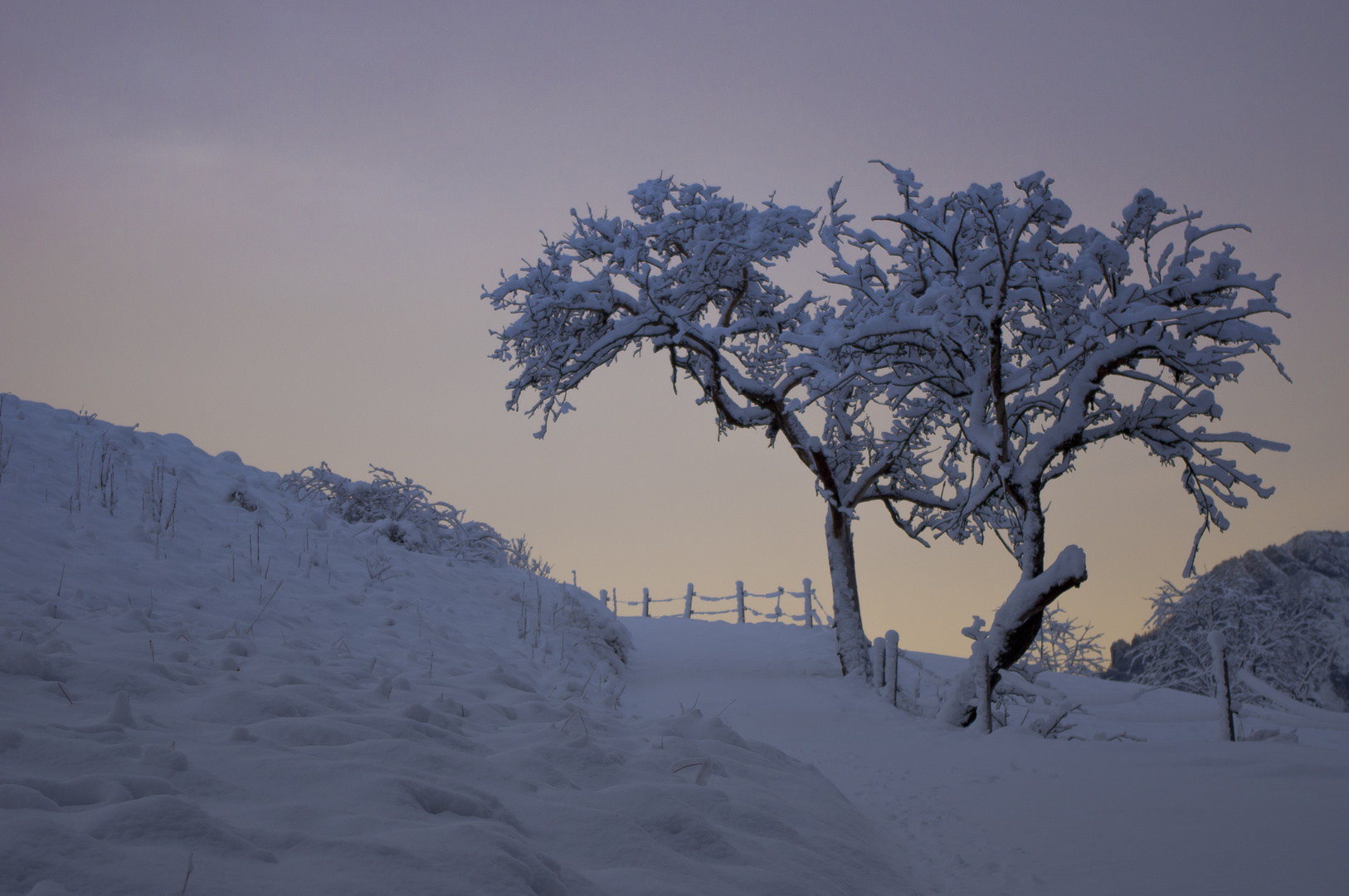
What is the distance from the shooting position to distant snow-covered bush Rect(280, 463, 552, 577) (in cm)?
1465

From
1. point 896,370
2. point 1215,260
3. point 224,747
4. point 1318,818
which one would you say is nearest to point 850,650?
point 896,370

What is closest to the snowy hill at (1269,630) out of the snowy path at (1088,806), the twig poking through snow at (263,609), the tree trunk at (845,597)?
the tree trunk at (845,597)

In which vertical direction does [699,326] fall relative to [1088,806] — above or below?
above

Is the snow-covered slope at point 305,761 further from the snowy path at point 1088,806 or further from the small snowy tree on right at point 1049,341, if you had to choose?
the small snowy tree on right at point 1049,341

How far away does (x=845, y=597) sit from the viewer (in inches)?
578

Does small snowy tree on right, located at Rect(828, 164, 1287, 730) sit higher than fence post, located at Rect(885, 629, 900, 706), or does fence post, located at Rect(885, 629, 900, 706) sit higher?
small snowy tree on right, located at Rect(828, 164, 1287, 730)

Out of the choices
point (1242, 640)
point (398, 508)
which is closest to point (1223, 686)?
point (398, 508)

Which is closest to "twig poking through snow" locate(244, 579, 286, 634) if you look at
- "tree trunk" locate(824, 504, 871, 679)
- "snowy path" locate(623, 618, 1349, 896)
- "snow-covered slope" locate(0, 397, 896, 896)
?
"snow-covered slope" locate(0, 397, 896, 896)

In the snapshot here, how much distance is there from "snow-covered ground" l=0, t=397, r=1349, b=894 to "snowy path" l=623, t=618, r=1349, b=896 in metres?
0.03

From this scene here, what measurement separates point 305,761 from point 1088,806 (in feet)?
16.3

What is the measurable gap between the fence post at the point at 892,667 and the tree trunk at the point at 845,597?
1.94 m

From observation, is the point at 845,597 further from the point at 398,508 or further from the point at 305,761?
the point at 305,761

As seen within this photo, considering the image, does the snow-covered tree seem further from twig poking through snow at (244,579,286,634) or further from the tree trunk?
twig poking through snow at (244,579,286,634)

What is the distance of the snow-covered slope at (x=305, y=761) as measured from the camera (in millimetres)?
2453
